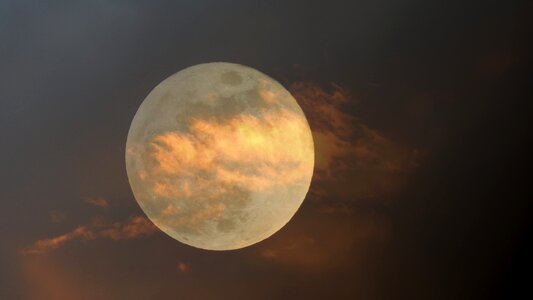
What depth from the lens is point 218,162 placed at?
391 cm

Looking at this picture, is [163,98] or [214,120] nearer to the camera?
[214,120]

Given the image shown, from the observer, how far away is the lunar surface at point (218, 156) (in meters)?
3.95

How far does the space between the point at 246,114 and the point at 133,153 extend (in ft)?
4.14

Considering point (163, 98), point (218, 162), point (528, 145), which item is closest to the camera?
point (218, 162)

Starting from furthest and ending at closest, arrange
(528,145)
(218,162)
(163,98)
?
(528,145) → (163,98) → (218,162)

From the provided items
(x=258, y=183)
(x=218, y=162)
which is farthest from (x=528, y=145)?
(x=218, y=162)

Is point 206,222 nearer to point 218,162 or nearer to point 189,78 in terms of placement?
point 218,162

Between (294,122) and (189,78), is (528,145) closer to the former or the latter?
(294,122)

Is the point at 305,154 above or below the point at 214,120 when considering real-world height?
below

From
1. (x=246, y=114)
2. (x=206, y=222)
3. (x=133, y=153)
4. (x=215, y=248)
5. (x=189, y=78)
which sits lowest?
(x=215, y=248)

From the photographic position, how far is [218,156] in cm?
391

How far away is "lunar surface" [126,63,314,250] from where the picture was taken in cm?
395

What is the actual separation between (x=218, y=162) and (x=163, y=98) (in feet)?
3.10

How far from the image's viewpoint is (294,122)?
171 inches
